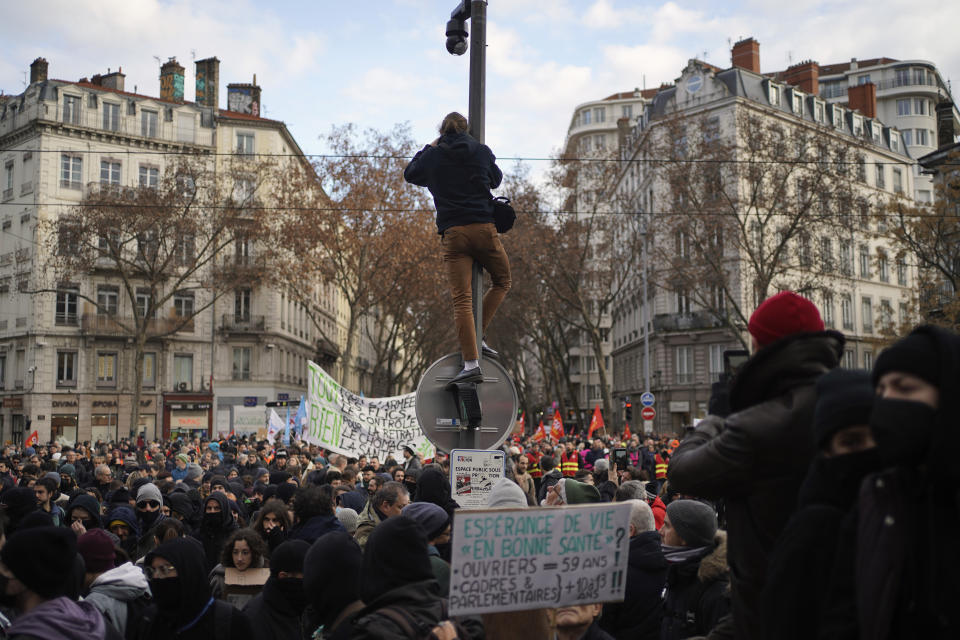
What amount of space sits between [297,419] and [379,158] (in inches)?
586

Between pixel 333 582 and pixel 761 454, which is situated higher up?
pixel 761 454

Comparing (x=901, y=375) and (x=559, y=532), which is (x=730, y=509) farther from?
(x=901, y=375)

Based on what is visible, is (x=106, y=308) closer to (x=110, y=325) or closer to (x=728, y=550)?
(x=110, y=325)

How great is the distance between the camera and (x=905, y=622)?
→ 2.05 meters

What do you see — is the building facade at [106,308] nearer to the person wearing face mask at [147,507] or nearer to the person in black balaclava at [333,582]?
the person wearing face mask at [147,507]

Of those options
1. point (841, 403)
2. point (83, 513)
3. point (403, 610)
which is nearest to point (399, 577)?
point (403, 610)

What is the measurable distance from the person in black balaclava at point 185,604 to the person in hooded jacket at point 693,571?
2232 mm

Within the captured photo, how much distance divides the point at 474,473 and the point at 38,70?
5741 cm

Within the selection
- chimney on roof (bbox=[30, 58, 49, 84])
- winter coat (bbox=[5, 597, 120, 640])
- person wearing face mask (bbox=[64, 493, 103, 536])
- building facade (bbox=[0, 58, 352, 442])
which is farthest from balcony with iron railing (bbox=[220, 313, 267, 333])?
winter coat (bbox=[5, 597, 120, 640])

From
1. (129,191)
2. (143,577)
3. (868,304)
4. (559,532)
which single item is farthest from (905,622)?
(868,304)

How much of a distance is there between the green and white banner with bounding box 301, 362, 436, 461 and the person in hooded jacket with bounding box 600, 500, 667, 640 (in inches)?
417

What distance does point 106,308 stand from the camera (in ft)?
168

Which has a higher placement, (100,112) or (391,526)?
(100,112)

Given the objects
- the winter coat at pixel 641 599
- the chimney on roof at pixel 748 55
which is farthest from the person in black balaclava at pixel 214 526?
the chimney on roof at pixel 748 55
